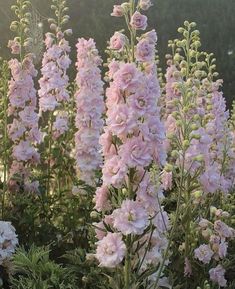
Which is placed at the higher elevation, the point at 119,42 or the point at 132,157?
the point at 119,42

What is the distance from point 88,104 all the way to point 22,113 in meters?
0.39

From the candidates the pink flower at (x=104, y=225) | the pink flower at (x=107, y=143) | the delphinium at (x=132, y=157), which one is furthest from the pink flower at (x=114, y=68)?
the pink flower at (x=104, y=225)

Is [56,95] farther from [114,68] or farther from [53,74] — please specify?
[114,68]

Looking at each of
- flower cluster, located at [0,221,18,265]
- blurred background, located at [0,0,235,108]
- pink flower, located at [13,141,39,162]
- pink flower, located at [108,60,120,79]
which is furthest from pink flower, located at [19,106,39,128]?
blurred background, located at [0,0,235,108]

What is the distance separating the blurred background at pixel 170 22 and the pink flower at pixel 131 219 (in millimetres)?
6633

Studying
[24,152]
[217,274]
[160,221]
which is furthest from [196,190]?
[24,152]

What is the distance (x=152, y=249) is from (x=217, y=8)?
791cm

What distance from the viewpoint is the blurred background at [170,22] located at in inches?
371

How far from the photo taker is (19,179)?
410 centimetres

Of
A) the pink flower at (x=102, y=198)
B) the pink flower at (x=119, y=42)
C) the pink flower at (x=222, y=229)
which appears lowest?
the pink flower at (x=222, y=229)

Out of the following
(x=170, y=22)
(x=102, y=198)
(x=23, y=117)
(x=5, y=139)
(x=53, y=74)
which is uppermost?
(x=170, y=22)

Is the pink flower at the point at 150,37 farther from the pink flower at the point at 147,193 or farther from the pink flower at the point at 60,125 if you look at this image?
the pink flower at the point at 60,125

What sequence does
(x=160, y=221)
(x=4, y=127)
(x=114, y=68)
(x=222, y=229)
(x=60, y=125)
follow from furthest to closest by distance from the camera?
(x=60, y=125) → (x=4, y=127) → (x=222, y=229) → (x=160, y=221) → (x=114, y=68)

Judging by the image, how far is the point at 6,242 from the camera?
11.6ft
